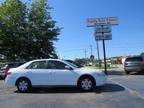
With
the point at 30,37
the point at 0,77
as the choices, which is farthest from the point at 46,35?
the point at 0,77

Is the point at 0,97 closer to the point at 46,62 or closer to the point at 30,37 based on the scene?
the point at 46,62

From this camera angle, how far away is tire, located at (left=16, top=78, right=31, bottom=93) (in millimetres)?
15312

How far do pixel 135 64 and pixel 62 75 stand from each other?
1437 cm

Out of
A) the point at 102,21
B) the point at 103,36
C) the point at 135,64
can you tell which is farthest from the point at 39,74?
the point at 102,21

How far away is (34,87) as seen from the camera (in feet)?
50.9

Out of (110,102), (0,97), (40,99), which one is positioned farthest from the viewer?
(0,97)

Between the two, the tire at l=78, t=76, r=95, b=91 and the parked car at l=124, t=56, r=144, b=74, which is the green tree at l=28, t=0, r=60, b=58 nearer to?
the parked car at l=124, t=56, r=144, b=74

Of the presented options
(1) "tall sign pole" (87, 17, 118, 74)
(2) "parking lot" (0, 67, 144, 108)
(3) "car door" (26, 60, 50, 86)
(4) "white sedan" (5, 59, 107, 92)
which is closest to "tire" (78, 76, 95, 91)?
(4) "white sedan" (5, 59, 107, 92)

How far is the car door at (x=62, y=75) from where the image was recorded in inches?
583

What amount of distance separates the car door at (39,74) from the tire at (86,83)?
5.11 ft

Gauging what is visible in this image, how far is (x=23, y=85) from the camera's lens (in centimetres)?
1534

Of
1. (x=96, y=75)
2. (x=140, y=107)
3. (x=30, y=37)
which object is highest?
(x=30, y=37)

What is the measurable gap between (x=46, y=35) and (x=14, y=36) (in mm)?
3489

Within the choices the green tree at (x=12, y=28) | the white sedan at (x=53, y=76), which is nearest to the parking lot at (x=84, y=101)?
the white sedan at (x=53, y=76)
